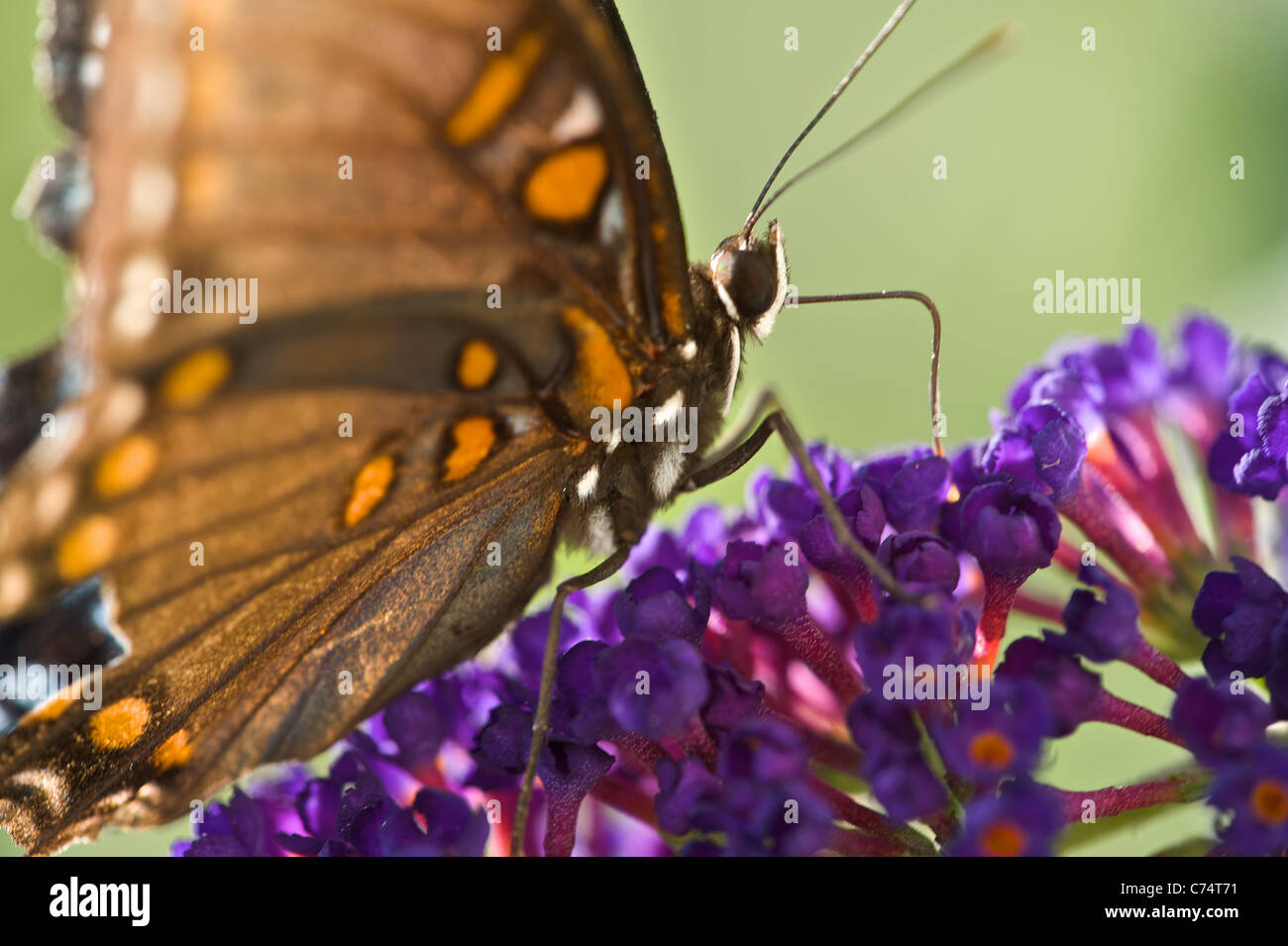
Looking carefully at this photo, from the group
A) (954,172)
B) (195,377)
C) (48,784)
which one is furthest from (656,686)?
(954,172)

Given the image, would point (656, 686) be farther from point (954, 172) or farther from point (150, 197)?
point (954, 172)

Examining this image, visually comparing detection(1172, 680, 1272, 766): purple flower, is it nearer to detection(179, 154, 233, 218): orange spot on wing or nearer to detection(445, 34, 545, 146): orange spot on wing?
detection(445, 34, 545, 146): orange spot on wing

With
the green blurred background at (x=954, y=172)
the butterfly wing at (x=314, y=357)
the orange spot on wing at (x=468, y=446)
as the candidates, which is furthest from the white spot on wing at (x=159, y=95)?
the green blurred background at (x=954, y=172)

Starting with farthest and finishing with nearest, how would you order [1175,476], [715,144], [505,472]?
[715,144] → [1175,476] → [505,472]

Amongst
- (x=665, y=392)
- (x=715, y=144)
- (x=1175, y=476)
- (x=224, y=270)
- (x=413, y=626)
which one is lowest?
(x=413, y=626)

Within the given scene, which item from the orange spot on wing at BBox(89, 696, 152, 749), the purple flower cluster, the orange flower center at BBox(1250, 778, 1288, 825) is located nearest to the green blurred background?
the purple flower cluster
